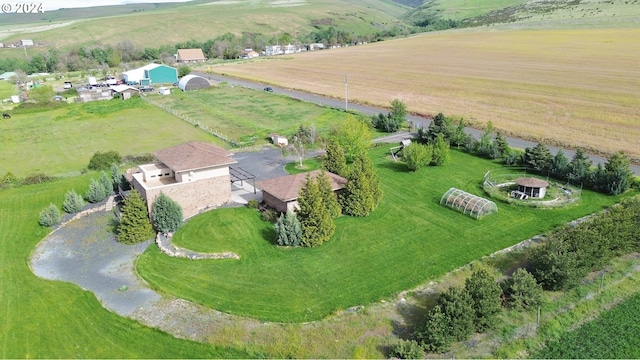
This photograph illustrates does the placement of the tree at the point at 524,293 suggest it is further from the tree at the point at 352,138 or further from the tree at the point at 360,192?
the tree at the point at 352,138

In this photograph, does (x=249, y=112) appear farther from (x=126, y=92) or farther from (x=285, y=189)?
(x=285, y=189)

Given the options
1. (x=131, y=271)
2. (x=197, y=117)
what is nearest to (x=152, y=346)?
(x=131, y=271)

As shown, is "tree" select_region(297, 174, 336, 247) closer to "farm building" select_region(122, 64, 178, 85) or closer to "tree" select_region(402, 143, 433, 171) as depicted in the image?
"tree" select_region(402, 143, 433, 171)

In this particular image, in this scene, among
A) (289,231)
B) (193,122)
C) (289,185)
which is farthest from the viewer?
(193,122)

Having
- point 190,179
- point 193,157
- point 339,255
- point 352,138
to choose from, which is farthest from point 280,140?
point 339,255

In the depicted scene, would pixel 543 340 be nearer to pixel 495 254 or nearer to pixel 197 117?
pixel 495 254

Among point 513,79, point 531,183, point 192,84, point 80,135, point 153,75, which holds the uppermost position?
point 153,75

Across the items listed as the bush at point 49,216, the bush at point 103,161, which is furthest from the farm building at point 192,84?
the bush at point 49,216
